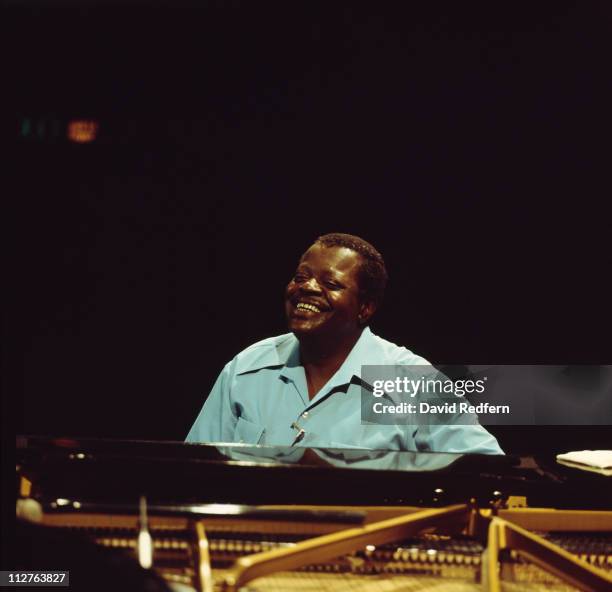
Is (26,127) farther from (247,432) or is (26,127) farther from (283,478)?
(283,478)

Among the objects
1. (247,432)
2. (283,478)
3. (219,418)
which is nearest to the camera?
(283,478)

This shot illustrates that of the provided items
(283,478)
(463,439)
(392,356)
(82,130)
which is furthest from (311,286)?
(82,130)

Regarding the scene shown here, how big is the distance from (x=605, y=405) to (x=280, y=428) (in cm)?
177

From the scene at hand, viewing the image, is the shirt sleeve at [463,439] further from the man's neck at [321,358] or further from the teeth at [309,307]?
the teeth at [309,307]

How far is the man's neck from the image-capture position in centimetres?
285

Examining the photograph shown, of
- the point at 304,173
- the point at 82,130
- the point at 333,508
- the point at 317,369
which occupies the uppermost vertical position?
the point at 82,130

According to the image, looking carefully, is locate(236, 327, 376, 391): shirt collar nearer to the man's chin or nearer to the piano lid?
the man's chin

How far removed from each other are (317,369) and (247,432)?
0.39 metres

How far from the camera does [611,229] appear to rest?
3.59m

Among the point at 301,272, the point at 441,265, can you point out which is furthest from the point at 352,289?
the point at 441,265

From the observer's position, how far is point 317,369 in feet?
9.39

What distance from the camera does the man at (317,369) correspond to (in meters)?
2.71

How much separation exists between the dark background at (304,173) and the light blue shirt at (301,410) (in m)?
1.03

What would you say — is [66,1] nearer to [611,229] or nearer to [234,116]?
[234,116]
